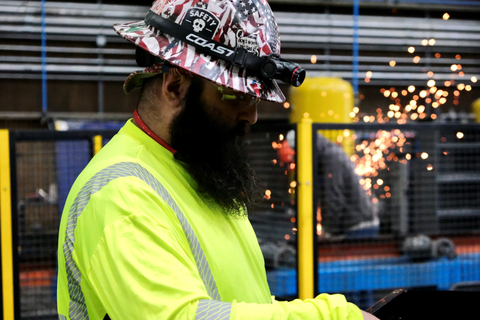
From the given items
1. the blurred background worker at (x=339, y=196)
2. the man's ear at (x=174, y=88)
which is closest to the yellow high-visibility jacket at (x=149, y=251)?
the man's ear at (x=174, y=88)

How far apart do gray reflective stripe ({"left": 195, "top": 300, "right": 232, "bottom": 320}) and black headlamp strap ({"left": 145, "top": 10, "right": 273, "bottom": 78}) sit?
20.2 inches

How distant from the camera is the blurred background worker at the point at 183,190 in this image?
0.78 m

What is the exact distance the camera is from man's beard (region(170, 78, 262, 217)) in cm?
107

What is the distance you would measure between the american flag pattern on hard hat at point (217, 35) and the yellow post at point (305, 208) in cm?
170

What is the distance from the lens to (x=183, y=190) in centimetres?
105

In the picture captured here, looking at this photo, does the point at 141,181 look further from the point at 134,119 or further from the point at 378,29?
the point at 378,29

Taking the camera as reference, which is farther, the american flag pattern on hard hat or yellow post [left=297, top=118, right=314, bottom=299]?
yellow post [left=297, top=118, right=314, bottom=299]

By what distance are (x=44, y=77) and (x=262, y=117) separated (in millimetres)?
2724

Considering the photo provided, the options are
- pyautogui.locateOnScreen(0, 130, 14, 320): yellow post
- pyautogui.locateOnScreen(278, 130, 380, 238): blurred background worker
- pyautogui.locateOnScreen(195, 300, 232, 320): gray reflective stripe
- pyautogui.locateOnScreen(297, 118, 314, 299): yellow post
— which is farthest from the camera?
pyautogui.locateOnScreen(278, 130, 380, 238): blurred background worker

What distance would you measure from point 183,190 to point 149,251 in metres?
0.28

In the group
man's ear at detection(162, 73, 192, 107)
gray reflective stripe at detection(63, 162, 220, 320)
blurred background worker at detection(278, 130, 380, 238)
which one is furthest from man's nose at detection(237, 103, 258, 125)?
blurred background worker at detection(278, 130, 380, 238)

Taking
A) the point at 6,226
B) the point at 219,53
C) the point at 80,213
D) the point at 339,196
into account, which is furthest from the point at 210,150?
the point at 339,196

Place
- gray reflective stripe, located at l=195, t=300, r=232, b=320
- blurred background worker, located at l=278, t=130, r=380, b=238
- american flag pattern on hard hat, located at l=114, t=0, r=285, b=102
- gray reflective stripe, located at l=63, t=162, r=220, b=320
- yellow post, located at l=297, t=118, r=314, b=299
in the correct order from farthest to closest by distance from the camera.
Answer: blurred background worker, located at l=278, t=130, r=380, b=238 → yellow post, located at l=297, t=118, r=314, b=299 → american flag pattern on hard hat, located at l=114, t=0, r=285, b=102 → gray reflective stripe, located at l=63, t=162, r=220, b=320 → gray reflective stripe, located at l=195, t=300, r=232, b=320

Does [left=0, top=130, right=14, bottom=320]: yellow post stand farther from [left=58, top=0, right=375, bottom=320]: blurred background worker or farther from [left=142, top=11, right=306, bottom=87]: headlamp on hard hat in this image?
[left=142, top=11, right=306, bottom=87]: headlamp on hard hat
